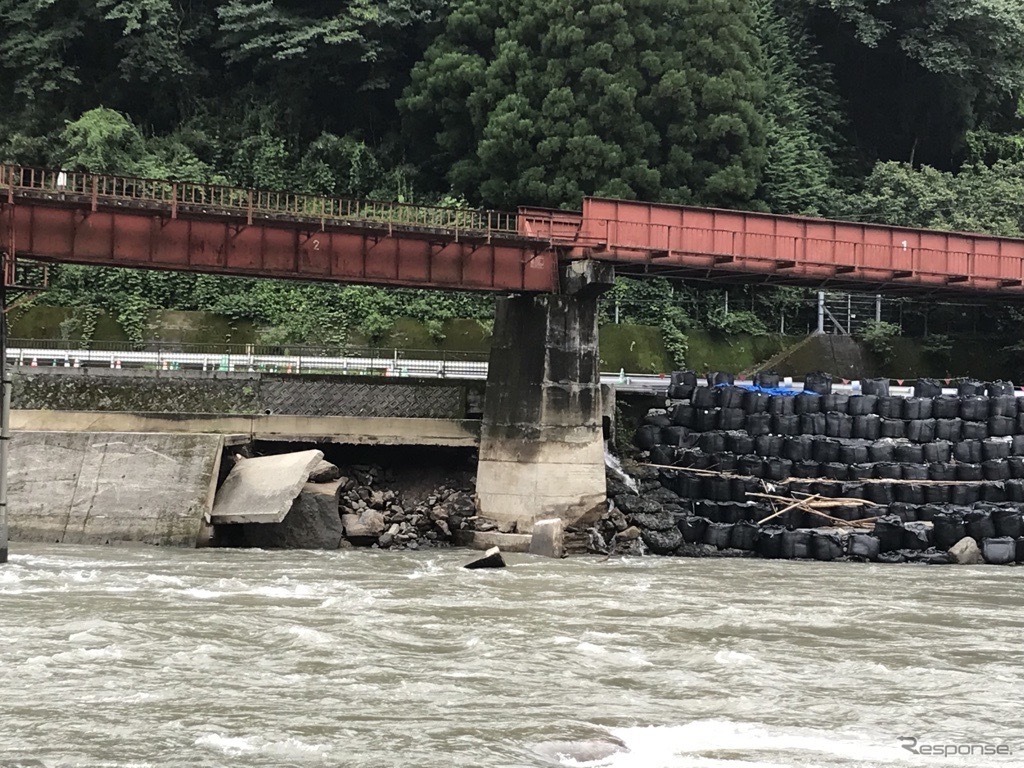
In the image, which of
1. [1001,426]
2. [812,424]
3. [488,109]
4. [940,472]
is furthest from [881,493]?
[488,109]

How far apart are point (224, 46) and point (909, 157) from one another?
32718 mm

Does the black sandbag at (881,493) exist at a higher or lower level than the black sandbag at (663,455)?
lower

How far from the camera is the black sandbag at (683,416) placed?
Answer: 135 feet

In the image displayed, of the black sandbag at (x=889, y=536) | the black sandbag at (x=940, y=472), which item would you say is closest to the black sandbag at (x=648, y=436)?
the black sandbag at (x=889, y=536)

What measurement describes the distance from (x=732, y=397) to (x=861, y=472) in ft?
14.8

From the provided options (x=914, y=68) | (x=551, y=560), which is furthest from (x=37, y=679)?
(x=914, y=68)

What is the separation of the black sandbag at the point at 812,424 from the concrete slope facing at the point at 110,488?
678 inches

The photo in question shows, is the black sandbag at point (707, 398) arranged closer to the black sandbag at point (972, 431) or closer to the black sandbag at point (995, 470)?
the black sandbag at point (972, 431)

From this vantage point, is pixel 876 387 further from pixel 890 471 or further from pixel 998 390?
pixel 998 390

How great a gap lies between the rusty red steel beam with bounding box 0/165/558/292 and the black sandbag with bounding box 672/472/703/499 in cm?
677

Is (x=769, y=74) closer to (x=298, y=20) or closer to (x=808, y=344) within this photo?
(x=808, y=344)

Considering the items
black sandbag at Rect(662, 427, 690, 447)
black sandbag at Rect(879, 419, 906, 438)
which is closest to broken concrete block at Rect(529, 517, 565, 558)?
black sandbag at Rect(662, 427, 690, 447)

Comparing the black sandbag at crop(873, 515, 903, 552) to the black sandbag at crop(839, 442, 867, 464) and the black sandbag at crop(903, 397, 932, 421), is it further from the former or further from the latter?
the black sandbag at crop(903, 397, 932, 421)

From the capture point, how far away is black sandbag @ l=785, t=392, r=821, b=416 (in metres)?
40.4
